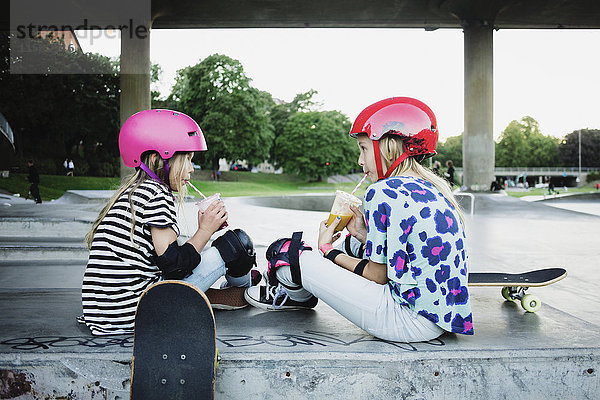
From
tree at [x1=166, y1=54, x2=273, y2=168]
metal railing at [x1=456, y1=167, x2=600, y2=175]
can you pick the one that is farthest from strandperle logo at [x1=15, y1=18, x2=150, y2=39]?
metal railing at [x1=456, y1=167, x2=600, y2=175]

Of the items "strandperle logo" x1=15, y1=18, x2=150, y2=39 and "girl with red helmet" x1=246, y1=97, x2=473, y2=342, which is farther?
"strandperle logo" x1=15, y1=18, x2=150, y2=39

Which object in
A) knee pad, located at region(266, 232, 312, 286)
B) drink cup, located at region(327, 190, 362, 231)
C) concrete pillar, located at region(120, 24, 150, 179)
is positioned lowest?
knee pad, located at region(266, 232, 312, 286)

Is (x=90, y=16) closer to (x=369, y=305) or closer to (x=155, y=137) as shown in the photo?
(x=155, y=137)

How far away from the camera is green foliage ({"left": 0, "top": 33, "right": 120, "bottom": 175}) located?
25344mm

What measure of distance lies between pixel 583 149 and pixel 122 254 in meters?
95.9

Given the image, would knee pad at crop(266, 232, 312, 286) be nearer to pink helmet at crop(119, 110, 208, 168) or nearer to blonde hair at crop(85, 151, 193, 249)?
blonde hair at crop(85, 151, 193, 249)

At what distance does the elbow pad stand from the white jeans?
2.17 ft

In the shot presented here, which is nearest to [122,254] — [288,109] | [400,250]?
[400,250]

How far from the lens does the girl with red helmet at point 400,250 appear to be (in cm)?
235

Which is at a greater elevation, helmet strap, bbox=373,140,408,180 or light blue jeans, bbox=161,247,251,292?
helmet strap, bbox=373,140,408,180

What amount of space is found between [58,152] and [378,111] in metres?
29.5

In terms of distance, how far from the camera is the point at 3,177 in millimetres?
20203

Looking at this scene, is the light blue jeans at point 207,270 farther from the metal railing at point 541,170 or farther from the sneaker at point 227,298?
the metal railing at point 541,170

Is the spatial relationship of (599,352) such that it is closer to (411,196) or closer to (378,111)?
(411,196)
